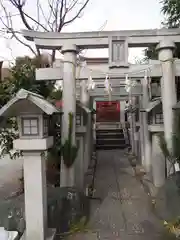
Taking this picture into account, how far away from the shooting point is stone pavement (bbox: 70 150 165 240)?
4.64 metres

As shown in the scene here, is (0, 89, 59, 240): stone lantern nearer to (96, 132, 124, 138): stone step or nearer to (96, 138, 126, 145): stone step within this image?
(96, 138, 126, 145): stone step

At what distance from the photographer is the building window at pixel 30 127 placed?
13.4 feet

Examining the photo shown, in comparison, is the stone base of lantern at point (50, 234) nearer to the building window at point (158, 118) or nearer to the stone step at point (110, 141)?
the building window at point (158, 118)

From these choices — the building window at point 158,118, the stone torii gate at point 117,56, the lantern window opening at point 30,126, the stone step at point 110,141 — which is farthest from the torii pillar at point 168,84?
the stone step at point 110,141

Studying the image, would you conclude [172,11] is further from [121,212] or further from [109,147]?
[109,147]

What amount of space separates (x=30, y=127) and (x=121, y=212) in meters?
2.80

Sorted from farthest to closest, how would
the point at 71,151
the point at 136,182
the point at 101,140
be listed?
the point at 101,140
the point at 136,182
the point at 71,151

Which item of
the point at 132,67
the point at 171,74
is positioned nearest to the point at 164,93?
the point at 171,74

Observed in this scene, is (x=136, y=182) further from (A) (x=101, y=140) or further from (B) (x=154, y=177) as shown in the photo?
(A) (x=101, y=140)

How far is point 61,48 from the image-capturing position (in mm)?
6086

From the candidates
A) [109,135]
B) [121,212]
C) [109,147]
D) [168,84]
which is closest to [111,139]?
[109,135]

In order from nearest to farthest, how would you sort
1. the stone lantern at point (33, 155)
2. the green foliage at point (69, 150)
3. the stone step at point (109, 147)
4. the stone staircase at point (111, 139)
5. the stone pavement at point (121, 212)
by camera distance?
the stone lantern at point (33, 155)
the stone pavement at point (121, 212)
the green foliage at point (69, 150)
the stone step at point (109, 147)
the stone staircase at point (111, 139)

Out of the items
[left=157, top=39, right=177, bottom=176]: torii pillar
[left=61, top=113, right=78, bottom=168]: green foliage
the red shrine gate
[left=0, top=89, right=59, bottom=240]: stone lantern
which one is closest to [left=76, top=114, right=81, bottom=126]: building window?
[left=61, top=113, right=78, bottom=168]: green foliage

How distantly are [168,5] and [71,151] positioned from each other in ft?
17.8
